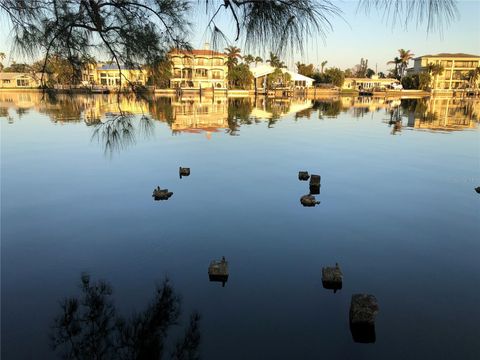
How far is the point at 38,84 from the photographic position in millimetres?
3740

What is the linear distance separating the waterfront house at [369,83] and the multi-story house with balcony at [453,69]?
8033 mm

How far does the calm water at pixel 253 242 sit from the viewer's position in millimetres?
4980

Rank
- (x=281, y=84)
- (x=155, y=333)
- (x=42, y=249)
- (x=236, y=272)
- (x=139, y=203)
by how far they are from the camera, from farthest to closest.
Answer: (x=281, y=84) < (x=139, y=203) < (x=42, y=249) < (x=236, y=272) < (x=155, y=333)

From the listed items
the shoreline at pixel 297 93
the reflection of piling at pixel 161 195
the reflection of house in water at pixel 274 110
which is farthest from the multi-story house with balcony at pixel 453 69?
the reflection of piling at pixel 161 195

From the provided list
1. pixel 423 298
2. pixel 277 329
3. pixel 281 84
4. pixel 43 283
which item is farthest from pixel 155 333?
pixel 281 84

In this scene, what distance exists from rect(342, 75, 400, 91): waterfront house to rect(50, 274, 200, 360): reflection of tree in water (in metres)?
93.8

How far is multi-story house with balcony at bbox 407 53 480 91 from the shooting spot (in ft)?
279

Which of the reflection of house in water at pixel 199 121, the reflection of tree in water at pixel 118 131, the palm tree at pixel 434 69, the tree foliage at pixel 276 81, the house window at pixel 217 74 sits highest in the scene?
the palm tree at pixel 434 69

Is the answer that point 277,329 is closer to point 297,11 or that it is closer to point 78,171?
point 297,11

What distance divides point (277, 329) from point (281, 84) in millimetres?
75776

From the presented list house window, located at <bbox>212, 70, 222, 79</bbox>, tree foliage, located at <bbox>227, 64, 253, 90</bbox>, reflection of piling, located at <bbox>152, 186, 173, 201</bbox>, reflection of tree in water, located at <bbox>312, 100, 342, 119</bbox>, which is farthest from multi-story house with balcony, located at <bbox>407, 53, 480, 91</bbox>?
reflection of piling, located at <bbox>152, 186, 173, 201</bbox>

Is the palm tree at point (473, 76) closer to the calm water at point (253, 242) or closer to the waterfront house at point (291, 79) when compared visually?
the waterfront house at point (291, 79)

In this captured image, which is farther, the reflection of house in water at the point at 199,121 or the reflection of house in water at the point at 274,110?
the reflection of house in water at the point at 274,110

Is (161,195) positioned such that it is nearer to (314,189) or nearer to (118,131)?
(314,189)
